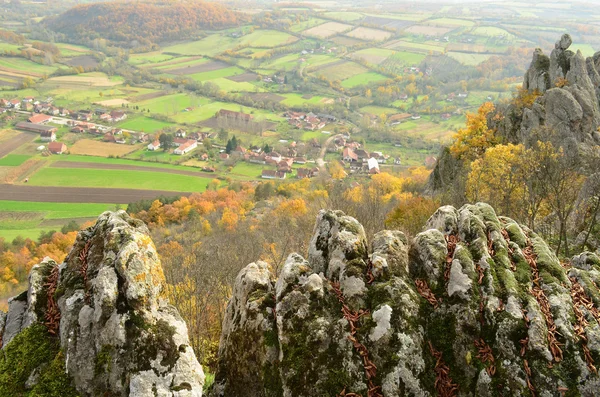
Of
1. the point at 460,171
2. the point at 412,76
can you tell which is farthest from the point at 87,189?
the point at 412,76

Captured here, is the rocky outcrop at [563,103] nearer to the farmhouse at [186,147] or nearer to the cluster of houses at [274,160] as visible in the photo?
the cluster of houses at [274,160]

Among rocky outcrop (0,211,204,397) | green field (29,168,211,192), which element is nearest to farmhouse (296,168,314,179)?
green field (29,168,211,192)

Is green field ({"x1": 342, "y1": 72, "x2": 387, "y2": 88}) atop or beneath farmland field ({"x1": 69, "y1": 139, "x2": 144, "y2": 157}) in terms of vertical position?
atop

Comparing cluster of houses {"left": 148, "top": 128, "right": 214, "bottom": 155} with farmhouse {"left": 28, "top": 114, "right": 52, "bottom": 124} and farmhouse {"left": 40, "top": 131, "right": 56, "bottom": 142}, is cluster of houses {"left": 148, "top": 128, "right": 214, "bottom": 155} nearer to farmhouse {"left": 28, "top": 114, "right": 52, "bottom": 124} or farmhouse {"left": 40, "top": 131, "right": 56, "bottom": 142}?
farmhouse {"left": 40, "top": 131, "right": 56, "bottom": 142}

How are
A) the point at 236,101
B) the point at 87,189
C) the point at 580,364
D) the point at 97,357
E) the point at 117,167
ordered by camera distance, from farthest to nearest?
the point at 236,101
the point at 117,167
the point at 87,189
the point at 97,357
the point at 580,364

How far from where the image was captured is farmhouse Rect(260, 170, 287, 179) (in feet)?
367

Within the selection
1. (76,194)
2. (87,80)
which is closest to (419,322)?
(76,194)

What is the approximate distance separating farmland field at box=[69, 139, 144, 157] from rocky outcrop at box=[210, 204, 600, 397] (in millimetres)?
121352

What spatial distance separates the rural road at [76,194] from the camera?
90562mm

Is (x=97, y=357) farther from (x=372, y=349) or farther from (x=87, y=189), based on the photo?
(x=87, y=189)

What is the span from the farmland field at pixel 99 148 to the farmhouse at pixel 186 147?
14.3m

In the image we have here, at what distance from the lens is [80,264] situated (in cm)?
1023

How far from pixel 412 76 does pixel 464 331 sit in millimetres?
194403

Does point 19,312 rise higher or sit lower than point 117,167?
higher
